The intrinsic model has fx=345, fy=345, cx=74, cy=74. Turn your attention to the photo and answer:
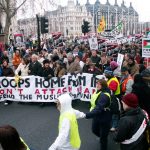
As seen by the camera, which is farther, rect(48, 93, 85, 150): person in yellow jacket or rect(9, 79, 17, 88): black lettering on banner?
rect(9, 79, 17, 88): black lettering on banner

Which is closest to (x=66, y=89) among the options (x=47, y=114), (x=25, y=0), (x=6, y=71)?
→ (x=47, y=114)

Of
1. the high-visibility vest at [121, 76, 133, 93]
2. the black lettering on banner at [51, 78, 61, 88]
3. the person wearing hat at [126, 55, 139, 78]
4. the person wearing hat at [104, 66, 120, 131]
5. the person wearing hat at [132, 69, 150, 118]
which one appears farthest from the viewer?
the black lettering on banner at [51, 78, 61, 88]

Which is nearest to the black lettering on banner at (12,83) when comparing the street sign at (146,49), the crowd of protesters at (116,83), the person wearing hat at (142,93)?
the crowd of protesters at (116,83)

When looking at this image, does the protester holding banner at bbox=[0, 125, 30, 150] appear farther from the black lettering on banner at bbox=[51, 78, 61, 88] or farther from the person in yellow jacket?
the black lettering on banner at bbox=[51, 78, 61, 88]

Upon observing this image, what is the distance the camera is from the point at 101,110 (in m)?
6.03

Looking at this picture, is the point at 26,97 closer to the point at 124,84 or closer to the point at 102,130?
the point at 124,84

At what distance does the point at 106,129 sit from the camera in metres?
6.41

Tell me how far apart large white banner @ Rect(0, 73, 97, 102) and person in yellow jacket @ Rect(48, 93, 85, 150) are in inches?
219

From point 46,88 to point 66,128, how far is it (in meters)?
6.09

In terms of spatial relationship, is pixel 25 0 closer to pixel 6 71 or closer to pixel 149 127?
pixel 6 71

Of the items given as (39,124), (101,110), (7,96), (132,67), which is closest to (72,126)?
(101,110)

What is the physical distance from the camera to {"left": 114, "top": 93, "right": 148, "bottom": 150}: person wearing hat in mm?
4699

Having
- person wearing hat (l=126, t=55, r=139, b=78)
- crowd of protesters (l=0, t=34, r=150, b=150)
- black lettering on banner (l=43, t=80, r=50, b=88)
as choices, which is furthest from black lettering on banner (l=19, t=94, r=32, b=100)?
person wearing hat (l=126, t=55, r=139, b=78)

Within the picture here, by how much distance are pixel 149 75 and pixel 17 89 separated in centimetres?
473
